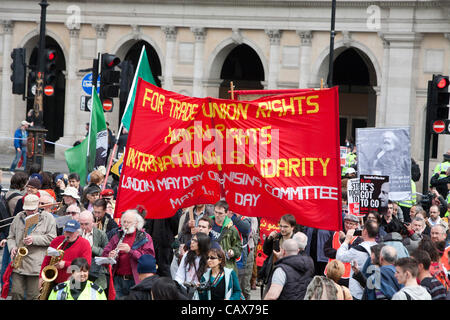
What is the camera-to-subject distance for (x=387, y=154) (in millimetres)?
16078

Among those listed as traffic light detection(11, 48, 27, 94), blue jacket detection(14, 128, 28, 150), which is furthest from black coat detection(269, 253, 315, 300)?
blue jacket detection(14, 128, 28, 150)

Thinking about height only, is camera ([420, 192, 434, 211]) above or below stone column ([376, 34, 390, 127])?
below

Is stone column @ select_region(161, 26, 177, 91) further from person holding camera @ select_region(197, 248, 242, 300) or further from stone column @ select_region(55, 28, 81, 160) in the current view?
person holding camera @ select_region(197, 248, 242, 300)

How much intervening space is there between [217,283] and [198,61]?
1133 inches

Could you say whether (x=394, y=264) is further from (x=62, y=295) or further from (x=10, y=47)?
(x=10, y=47)

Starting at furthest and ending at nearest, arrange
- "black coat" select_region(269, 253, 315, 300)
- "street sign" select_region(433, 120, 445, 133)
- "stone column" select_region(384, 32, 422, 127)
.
Answer: "stone column" select_region(384, 32, 422, 127)
"street sign" select_region(433, 120, 445, 133)
"black coat" select_region(269, 253, 315, 300)

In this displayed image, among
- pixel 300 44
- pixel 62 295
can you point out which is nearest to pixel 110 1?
pixel 300 44

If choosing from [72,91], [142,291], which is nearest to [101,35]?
[72,91]

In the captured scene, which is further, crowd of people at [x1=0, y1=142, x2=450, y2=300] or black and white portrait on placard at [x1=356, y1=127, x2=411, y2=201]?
black and white portrait on placard at [x1=356, y1=127, x2=411, y2=201]

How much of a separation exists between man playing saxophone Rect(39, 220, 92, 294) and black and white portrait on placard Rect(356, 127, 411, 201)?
6.09m

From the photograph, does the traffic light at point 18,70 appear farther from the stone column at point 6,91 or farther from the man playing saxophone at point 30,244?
the stone column at point 6,91

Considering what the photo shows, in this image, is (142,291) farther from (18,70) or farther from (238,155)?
(18,70)

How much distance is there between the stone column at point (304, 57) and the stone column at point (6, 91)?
12410 mm

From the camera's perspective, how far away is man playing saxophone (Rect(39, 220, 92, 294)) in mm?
10898
